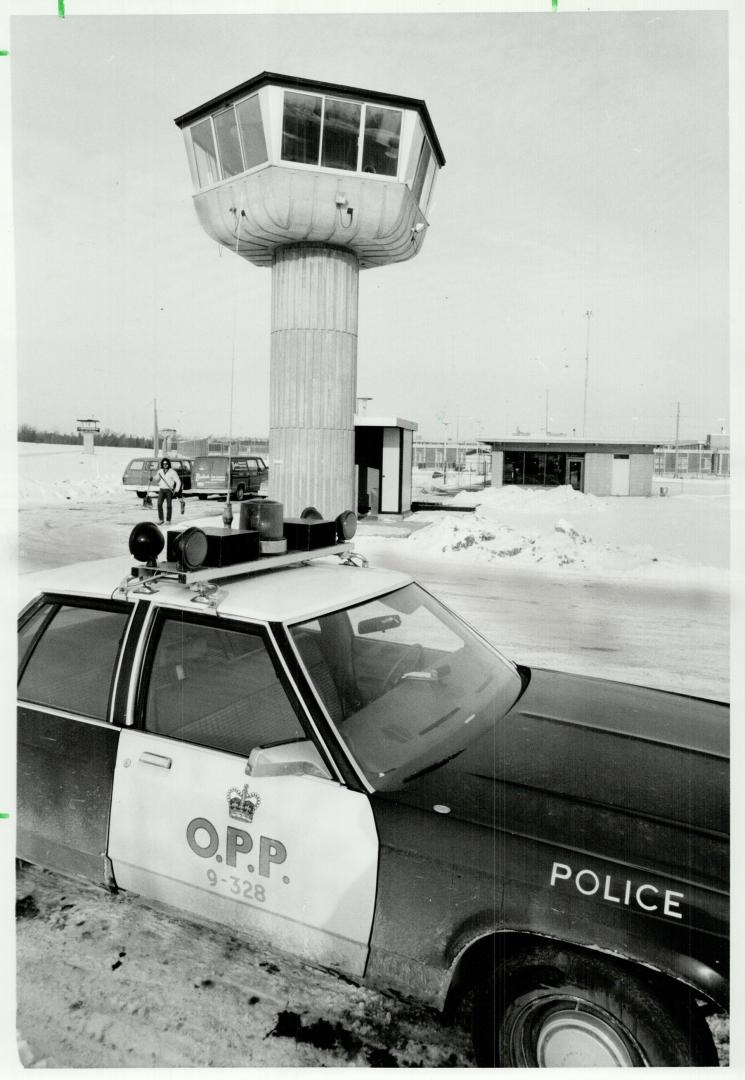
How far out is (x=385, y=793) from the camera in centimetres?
216

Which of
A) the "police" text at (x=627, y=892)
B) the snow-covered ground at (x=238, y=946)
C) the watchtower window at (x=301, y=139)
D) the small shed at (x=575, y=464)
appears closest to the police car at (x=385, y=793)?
the "police" text at (x=627, y=892)

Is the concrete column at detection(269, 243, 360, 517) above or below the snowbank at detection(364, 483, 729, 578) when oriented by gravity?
above

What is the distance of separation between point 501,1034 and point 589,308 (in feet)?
12.9

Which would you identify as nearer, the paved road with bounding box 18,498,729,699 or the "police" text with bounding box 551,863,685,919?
the "police" text with bounding box 551,863,685,919

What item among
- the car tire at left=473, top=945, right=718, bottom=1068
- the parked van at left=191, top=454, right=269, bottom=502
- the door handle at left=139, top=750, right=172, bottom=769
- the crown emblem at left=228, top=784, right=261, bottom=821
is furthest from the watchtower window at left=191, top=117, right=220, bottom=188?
the car tire at left=473, top=945, right=718, bottom=1068

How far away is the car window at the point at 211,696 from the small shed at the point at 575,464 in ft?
76.5

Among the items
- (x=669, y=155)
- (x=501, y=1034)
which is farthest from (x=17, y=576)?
(x=669, y=155)

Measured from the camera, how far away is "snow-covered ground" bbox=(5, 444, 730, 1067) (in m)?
2.26

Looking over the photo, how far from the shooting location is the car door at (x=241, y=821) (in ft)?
6.87

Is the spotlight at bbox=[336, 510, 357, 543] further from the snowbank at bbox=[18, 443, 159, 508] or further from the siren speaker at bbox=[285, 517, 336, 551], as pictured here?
the snowbank at bbox=[18, 443, 159, 508]

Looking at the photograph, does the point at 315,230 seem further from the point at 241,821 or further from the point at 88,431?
the point at 241,821

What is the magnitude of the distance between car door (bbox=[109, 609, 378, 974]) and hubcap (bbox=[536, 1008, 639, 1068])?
1.81 feet

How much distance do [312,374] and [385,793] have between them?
461 inches

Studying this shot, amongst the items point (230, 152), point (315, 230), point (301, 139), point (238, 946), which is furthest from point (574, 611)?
point (230, 152)
